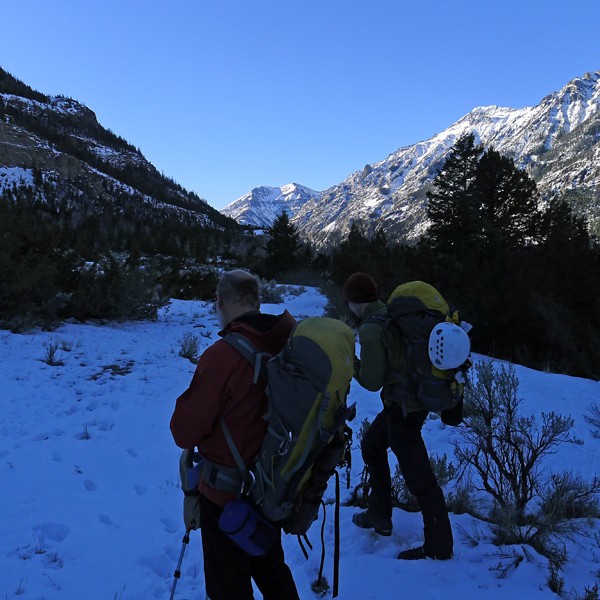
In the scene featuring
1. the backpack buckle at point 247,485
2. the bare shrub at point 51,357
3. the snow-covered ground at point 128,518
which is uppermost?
the backpack buckle at point 247,485

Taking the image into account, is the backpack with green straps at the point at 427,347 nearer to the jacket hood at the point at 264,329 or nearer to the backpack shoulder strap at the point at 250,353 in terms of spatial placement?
the jacket hood at the point at 264,329

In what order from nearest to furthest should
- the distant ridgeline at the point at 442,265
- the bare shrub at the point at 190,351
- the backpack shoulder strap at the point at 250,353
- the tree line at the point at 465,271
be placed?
the backpack shoulder strap at the point at 250,353 < the bare shrub at the point at 190,351 < the tree line at the point at 465,271 < the distant ridgeline at the point at 442,265

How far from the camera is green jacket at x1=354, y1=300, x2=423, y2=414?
8.72 feet

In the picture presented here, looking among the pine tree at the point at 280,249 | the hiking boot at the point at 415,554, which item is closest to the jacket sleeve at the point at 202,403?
the hiking boot at the point at 415,554

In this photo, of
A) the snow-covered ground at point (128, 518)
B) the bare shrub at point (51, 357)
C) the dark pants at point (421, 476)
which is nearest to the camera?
the snow-covered ground at point (128, 518)

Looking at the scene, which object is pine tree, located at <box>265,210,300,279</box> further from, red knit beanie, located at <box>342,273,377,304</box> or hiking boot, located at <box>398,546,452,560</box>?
hiking boot, located at <box>398,546,452,560</box>

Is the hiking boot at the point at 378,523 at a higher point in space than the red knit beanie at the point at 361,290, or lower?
lower

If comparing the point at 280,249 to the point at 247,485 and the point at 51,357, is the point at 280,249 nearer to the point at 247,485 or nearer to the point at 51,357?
the point at 51,357

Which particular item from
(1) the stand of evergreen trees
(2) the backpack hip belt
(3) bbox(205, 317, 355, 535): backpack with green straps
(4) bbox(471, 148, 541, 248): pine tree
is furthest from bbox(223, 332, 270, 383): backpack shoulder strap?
(4) bbox(471, 148, 541, 248): pine tree

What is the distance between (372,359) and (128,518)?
2.49 m

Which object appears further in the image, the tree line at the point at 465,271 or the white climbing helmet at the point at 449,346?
the tree line at the point at 465,271

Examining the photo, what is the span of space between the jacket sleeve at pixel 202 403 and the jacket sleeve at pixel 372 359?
3.70ft

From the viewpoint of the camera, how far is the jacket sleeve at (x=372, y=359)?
265 cm

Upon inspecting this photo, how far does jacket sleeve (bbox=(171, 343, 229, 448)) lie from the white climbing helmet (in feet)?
4.22
